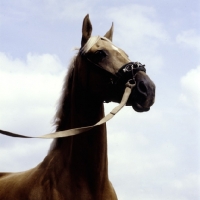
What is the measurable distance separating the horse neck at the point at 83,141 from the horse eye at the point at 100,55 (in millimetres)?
263

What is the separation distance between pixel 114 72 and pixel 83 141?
0.97 m

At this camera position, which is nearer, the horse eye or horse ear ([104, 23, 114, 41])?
the horse eye

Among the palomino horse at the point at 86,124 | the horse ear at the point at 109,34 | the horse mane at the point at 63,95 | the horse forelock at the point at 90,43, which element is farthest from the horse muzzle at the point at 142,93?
the horse ear at the point at 109,34

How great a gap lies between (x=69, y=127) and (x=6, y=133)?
1.02 metres

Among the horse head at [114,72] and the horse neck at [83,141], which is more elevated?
the horse head at [114,72]

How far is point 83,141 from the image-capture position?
5.51 metres

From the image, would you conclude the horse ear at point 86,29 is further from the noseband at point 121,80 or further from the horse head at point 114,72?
the noseband at point 121,80

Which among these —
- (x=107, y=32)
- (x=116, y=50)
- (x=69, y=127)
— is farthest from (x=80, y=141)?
(x=107, y=32)

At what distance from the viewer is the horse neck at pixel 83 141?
17.8ft

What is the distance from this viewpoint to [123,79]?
17.9 ft

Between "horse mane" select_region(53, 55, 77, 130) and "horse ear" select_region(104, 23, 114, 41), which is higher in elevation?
"horse ear" select_region(104, 23, 114, 41)

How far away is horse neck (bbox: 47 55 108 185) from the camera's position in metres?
5.43

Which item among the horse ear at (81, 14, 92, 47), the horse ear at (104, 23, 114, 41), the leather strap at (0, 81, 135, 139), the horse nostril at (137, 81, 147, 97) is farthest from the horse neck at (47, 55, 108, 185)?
the horse ear at (104, 23, 114, 41)

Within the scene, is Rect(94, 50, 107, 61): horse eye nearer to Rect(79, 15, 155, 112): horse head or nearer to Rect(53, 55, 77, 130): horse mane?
Rect(79, 15, 155, 112): horse head
